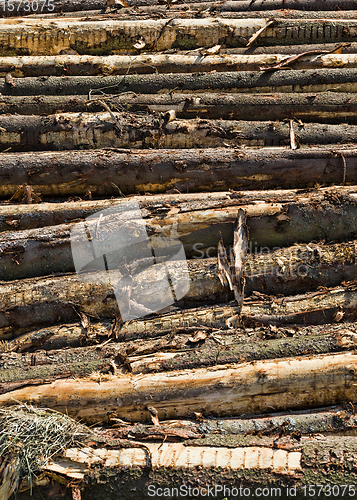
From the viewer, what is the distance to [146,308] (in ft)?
12.0

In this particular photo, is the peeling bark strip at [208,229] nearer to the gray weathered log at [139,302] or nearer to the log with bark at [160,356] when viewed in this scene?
the gray weathered log at [139,302]

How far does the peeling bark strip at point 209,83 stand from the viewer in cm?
511

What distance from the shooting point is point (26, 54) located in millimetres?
5809

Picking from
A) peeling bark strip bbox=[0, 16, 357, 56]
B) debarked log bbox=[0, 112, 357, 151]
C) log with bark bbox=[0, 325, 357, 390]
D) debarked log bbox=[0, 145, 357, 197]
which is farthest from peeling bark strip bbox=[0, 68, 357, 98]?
log with bark bbox=[0, 325, 357, 390]

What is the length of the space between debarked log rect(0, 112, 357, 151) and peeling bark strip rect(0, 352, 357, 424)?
2816 millimetres

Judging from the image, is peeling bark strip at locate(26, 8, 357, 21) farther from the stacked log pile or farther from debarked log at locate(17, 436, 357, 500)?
debarked log at locate(17, 436, 357, 500)

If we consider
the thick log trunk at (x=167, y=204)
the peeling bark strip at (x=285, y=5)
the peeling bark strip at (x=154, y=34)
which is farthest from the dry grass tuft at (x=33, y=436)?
the peeling bark strip at (x=285, y=5)

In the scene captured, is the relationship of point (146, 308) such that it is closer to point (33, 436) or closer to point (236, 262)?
point (236, 262)

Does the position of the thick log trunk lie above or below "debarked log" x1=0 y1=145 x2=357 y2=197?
below

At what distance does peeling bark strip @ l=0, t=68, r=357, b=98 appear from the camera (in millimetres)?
5113

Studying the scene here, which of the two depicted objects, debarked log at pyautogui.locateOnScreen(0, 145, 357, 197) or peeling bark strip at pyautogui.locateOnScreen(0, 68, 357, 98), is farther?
peeling bark strip at pyautogui.locateOnScreen(0, 68, 357, 98)

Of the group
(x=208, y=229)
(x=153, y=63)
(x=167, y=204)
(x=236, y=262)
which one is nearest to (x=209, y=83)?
(x=153, y=63)

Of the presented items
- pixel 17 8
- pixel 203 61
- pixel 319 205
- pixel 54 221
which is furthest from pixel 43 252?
pixel 17 8

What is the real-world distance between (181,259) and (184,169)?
117cm
